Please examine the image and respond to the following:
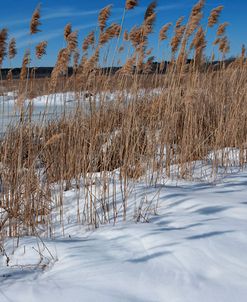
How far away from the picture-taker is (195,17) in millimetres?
3531

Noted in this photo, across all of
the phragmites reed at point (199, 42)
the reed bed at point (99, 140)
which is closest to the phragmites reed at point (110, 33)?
the reed bed at point (99, 140)

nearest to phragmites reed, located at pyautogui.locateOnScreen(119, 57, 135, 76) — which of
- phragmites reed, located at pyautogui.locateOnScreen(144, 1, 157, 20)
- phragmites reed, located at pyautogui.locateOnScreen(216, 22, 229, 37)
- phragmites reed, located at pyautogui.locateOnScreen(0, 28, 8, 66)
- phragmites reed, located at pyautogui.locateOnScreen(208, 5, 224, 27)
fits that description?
phragmites reed, located at pyautogui.locateOnScreen(144, 1, 157, 20)

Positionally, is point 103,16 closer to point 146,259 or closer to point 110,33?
point 110,33

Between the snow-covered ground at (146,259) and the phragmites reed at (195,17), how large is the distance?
171cm

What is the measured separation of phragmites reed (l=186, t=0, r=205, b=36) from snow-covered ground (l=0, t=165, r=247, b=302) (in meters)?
1.71

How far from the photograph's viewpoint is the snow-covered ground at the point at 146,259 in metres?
1.49

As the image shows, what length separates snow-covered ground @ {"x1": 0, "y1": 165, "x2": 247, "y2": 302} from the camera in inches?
58.7

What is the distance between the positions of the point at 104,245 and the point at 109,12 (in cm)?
174

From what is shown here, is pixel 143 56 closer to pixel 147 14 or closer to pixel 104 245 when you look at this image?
pixel 147 14

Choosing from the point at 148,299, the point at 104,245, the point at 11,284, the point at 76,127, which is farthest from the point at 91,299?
the point at 76,127

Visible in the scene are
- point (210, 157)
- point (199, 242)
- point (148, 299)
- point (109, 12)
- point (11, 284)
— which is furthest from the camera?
point (210, 157)

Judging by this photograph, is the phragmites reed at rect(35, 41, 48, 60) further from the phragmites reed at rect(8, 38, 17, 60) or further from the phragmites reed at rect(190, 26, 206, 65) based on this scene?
the phragmites reed at rect(190, 26, 206, 65)

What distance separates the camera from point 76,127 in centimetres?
315

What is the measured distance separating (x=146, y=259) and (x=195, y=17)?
2460 millimetres
